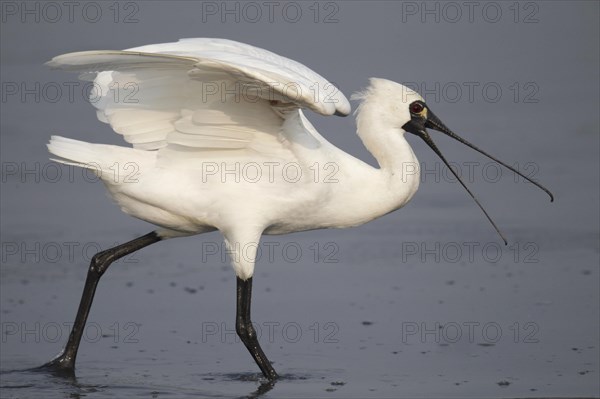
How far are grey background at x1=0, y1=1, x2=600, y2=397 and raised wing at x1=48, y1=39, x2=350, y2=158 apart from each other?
1.67m

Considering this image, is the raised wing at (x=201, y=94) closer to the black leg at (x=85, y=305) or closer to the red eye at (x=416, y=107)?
the black leg at (x=85, y=305)

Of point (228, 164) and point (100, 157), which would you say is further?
point (228, 164)

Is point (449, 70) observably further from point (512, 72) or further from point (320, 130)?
point (320, 130)

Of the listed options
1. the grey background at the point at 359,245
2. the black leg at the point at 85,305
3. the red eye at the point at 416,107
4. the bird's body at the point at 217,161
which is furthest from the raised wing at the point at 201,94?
the grey background at the point at 359,245

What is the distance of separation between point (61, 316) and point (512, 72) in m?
9.29

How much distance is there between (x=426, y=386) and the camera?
9.27 meters

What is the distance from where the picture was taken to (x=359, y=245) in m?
13.3

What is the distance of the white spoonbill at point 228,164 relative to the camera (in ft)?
32.8

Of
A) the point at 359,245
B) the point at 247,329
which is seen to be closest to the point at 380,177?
the point at 247,329

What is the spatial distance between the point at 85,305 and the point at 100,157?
124 centimetres

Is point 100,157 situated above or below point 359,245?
above

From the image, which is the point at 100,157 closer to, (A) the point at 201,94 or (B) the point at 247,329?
(A) the point at 201,94

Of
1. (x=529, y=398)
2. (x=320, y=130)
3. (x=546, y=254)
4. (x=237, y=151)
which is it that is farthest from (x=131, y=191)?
(x=320, y=130)

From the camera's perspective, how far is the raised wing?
9.12 metres
